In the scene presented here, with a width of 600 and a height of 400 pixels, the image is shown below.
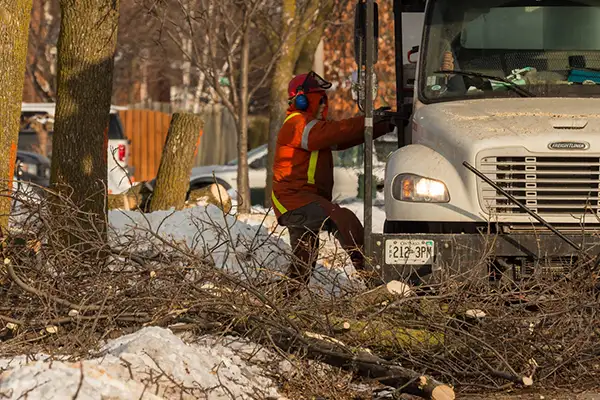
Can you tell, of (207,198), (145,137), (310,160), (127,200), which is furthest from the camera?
(145,137)

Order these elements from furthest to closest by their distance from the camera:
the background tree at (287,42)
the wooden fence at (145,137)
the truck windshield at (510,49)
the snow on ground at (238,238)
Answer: the wooden fence at (145,137)
the background tree at (287,42)
the truck windshield at (510,49)
the snow on ground at (238,238)

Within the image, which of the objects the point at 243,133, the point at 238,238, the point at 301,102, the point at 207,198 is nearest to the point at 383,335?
the point at 238,238

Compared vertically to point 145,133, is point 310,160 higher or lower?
higher

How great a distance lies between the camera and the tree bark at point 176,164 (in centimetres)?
1489

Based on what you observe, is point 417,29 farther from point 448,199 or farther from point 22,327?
point 22,327

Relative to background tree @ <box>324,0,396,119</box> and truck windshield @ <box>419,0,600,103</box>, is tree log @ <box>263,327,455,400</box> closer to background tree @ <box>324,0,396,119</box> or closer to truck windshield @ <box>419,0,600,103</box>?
truck windshield @ <box>419,0,600,103</box>

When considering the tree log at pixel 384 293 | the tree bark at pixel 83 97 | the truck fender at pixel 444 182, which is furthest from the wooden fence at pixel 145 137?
the tree log at pixel 384 293

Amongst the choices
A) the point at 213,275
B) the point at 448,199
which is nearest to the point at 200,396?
the point at 213,275

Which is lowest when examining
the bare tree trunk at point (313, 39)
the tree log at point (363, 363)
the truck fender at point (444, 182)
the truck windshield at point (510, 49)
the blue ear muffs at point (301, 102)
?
the tree log at point (363, 363)

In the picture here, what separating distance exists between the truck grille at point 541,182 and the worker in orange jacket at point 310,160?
54.1 inches

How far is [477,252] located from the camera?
7.38m

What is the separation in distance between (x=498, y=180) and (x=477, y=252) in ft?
1.69

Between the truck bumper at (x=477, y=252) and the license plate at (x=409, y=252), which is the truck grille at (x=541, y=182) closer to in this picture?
the truck bumper at (x=477, y=252)

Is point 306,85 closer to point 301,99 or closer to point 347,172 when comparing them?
point 301,99
